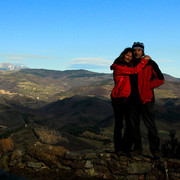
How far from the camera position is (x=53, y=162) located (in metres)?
8.26

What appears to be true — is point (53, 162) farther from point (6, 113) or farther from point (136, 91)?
point (6, 113)

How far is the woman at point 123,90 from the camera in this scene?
733cm

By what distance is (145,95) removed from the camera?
722cm

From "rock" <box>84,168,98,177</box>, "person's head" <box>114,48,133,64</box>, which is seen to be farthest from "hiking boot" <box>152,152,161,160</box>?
"person's head" <box>114,48,133,64</box>

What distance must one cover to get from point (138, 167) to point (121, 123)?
1.41 meters

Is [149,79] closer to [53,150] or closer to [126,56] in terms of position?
[126,56]

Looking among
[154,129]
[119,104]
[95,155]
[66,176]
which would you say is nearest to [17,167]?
[66,176]

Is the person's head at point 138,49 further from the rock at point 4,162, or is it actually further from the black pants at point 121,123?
the rock at point 4,162

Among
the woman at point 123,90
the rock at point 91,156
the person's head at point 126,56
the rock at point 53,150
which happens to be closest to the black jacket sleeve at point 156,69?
the woman at point 123,90

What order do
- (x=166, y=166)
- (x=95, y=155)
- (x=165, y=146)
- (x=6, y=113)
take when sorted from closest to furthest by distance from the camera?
(x=166, y=166), (x=95, y=155), (x=165, y=146), (x=6, y=113)

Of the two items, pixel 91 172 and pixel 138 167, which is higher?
pixel 138 167

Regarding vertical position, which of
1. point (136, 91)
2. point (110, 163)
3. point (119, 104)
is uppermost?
point (136, 91)

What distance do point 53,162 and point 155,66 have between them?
459 cm

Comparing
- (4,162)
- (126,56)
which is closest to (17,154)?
(4,162)
